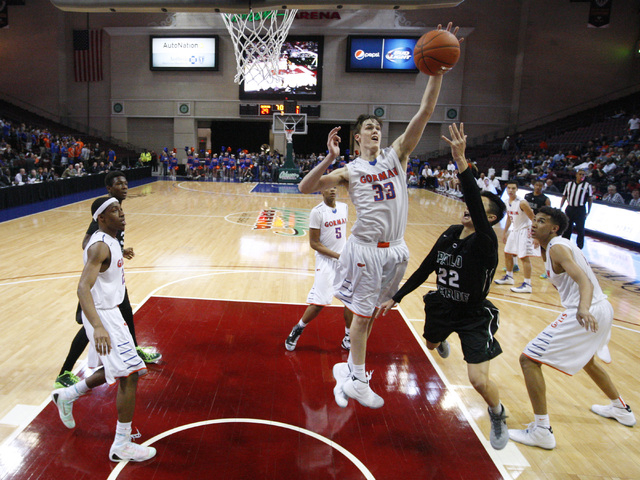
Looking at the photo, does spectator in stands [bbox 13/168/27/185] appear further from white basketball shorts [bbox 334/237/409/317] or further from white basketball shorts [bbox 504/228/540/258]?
white basketball shorts [bbox 334/237/409/317]

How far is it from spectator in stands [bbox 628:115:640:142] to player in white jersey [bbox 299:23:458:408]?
1861 cm

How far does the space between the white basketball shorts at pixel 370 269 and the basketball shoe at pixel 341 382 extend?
645mm

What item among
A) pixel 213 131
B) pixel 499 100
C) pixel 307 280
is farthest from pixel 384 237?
pixel 213 131

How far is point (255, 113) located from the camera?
2789cm

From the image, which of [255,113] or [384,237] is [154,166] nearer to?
[255,113]

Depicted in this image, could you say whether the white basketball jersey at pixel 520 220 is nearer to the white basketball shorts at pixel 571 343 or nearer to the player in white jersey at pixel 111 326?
the white basketball shorts at pixel 571 343

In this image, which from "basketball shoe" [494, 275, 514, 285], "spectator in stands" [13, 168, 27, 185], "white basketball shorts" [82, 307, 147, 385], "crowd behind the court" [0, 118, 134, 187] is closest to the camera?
"white basketball shorts" [82, 307, 147, 385]

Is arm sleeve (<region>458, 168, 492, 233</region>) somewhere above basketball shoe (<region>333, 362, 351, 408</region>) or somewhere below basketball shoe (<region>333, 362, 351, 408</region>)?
above

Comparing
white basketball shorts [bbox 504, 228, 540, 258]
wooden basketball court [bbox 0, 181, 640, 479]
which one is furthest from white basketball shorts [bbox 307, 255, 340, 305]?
white basketball shorts [bbox 504, 228, 540, 258]

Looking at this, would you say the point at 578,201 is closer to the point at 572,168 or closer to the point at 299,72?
the point at 572,168

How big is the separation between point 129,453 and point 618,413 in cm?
376

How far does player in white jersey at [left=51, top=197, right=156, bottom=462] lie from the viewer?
9.77ft

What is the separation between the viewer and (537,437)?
138 inches

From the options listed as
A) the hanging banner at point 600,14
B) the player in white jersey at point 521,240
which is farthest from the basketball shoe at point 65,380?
the hanging banner at point 600,14
